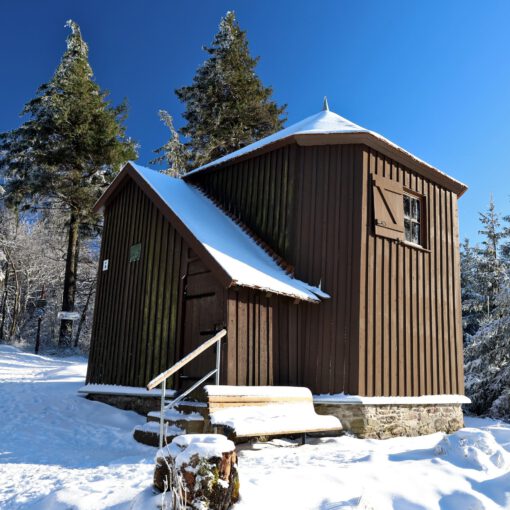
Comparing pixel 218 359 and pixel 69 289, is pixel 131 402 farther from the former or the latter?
pixel 69 289

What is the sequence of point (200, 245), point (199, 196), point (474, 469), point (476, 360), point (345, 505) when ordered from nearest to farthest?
point (345, 505) < point (474, 469) < point (200, 245) < point (199, 196) < point (476, 360)

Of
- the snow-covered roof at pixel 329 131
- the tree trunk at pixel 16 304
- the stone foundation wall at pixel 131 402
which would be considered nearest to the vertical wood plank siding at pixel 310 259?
the snow-covered roof at pixel 329 131

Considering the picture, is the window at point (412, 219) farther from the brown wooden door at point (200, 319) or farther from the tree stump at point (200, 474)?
the tree stump at point (200, 474)

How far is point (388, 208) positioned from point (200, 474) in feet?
22.9

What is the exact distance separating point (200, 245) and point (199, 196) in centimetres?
357

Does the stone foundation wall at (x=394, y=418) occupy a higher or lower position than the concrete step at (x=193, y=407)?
lower

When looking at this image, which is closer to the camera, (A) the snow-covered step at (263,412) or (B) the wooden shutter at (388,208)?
(A) the snow-covered step at (263,412)

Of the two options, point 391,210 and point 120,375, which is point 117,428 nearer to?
point 120,375

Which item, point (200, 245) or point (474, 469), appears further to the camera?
point (200, 245)

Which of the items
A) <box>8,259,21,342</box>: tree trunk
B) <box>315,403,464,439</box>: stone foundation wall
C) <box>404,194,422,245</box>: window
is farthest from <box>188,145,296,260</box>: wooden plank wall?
<box>8,259,21,342</box>: tree trunk

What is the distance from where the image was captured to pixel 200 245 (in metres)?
8.72

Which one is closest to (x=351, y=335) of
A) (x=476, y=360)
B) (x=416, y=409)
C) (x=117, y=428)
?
(x=416, y=409)

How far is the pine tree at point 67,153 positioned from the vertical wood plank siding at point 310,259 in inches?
538

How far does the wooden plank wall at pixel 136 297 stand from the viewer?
9.79 metres
